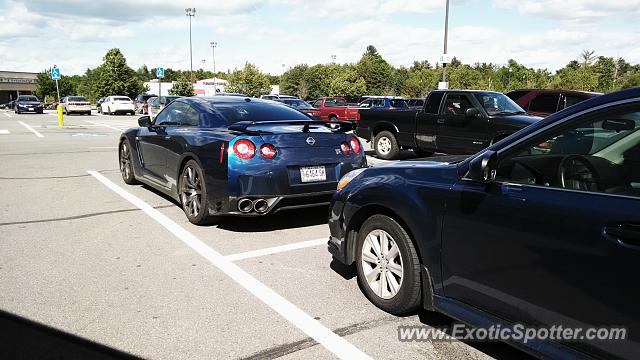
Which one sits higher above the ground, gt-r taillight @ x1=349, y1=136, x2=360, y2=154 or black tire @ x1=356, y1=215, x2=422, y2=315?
gt-r taillight @ x1=349, y1=136, x2=360, y2=154

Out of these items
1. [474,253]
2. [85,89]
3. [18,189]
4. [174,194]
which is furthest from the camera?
[85,89]

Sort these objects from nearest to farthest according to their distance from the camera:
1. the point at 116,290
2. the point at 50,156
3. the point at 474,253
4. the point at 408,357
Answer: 1. the point at 474,253
2. the point at 408,357
3. the point at 116,290
4. the point at 50,156

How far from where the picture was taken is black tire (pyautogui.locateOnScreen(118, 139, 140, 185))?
8.48 m

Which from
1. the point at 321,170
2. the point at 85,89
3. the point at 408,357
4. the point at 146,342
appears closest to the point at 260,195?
the point at 321,170

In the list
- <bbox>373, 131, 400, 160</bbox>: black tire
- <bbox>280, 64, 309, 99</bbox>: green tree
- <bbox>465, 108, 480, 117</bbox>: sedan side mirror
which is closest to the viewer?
<bbox>465, 108, 480, 117</bbox>: sedan side mirror

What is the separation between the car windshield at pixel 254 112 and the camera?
617cm

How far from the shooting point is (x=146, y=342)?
3213 millimetres

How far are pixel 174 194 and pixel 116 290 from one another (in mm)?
2541

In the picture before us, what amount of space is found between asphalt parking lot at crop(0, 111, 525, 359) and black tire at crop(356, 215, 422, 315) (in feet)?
0.31

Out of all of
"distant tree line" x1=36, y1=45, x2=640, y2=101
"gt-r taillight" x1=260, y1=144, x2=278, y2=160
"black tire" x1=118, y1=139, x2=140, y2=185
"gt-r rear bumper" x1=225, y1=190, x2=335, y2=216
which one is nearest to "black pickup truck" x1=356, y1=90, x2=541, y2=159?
"gt-r rear bumper" x1=225, y1=190, x2=335, y2=216

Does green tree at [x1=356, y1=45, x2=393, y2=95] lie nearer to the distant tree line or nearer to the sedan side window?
the distant tree line

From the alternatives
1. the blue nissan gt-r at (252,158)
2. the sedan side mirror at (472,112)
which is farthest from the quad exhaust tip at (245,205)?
the sedan side mirror at (472,112)

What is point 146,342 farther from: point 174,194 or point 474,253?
point 174,194

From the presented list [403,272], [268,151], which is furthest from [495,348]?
[268,151]
